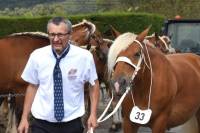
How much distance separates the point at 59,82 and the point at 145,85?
6.50 feet

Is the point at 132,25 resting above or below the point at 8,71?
below

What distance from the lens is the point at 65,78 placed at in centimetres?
514

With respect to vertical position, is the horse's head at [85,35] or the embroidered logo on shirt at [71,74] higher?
the embroidered logo on shirt at [71,74]

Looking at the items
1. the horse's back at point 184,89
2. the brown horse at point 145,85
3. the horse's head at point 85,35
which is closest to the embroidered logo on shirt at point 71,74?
the brown horse at point 145,85

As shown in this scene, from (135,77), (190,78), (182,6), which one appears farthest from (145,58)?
(182,6)

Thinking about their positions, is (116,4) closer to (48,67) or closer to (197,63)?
(197,63)

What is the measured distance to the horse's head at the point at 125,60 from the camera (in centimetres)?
631

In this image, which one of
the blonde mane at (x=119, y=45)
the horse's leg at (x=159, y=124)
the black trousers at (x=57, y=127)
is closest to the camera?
the black trousers at (x=57, y=127)

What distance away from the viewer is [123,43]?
6.74 metres

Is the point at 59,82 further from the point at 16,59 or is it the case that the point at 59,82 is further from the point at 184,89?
the point at 16,59

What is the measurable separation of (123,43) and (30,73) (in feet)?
5.62

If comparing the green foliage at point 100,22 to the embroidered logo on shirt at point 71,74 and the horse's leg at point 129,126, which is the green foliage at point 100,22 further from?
the embroidered logo on shirt at point 71,74

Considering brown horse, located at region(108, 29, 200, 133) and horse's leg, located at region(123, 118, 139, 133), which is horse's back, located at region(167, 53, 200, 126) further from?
horse's leg, located at region(123, 118, 139, 133)

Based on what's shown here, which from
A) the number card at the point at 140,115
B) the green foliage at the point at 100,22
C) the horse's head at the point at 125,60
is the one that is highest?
the horse's head at the point at 125,60
